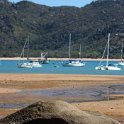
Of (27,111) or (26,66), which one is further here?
(26,66)

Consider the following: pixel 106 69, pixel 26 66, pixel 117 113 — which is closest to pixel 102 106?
pixel 117 113

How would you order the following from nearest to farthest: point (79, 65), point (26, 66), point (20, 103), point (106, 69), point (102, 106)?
point (102, 106) → point (20, 103) → point (106, 69) → point (26, 66) → point (79, 65)

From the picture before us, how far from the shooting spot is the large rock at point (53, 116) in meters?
8.91

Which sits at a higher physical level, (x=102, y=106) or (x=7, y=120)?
(x=7, y=120)

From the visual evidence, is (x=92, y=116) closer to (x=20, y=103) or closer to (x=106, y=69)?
(x=20, y=103)

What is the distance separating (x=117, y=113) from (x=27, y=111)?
15905mm

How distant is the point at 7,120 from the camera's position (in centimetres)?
941

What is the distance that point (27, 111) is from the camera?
928 centimetres

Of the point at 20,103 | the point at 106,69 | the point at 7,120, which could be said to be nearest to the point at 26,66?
the point at 106,69

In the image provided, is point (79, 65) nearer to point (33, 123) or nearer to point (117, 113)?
point (117, 113)

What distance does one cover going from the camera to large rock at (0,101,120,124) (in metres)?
8.91

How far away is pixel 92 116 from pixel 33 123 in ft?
3.37

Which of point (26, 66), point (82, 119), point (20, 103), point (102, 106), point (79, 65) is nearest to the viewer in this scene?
point (82, 119)

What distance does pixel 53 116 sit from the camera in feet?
29.3
